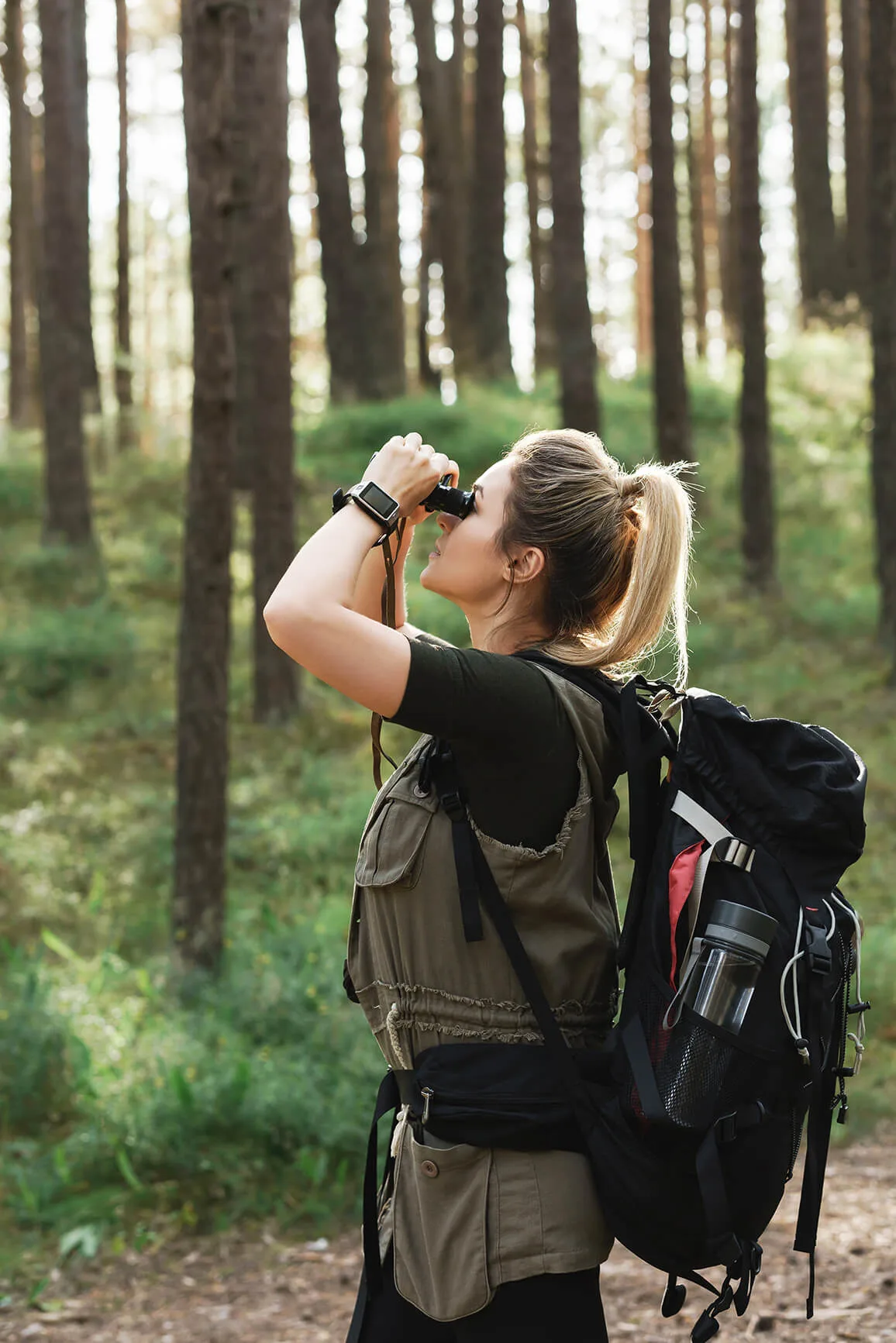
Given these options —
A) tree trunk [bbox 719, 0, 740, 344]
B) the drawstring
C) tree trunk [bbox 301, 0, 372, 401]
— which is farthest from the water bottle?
tree trunk [bbox 719, 0, 740, 344]

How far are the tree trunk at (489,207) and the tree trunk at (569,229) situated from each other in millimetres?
5917

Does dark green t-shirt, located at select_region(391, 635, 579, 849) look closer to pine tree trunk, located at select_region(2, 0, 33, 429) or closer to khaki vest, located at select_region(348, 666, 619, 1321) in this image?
khaki vest, located at select_region(348, 666, 619, 1321)

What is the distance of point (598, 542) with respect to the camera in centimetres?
231

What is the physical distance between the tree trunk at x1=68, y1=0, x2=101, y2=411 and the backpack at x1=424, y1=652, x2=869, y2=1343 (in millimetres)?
12965

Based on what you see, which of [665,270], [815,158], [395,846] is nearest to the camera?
[395,846]

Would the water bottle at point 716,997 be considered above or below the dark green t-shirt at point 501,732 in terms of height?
below

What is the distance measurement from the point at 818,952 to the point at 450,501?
971 mm

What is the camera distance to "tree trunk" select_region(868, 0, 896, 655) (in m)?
10.2

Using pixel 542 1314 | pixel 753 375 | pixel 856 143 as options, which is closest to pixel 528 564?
pixel 542 1314

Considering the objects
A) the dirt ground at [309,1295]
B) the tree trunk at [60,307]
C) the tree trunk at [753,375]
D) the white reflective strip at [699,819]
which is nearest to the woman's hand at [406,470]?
the white reflective strip at [699,819]

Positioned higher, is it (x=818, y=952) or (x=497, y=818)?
(x=497, y=818)

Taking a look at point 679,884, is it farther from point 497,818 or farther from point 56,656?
point 56,656

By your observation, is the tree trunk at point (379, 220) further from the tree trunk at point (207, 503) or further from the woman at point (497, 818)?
the woman at point (497, 818)

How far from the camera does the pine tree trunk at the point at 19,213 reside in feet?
62.2
